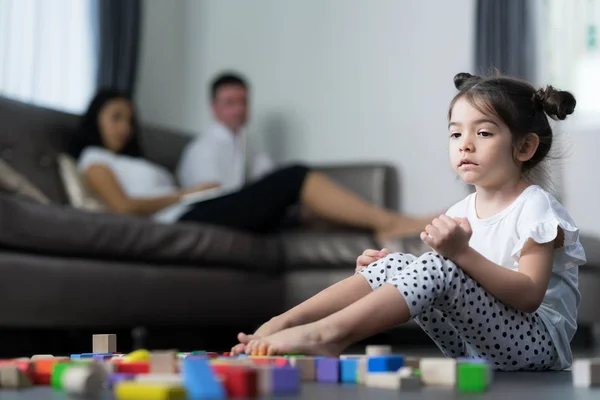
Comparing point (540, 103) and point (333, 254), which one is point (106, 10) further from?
point (540, 103)

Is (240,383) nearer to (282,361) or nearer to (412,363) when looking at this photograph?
(282,361)

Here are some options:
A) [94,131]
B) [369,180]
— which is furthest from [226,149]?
[94,131]

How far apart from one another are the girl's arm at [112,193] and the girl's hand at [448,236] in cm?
249

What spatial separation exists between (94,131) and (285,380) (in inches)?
122

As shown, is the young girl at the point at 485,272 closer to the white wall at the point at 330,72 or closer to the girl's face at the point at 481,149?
the girl's face at the point at 481,149

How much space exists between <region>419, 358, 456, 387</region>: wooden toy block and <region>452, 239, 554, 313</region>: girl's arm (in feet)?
0.78

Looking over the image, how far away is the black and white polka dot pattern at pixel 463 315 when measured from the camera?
149 cm

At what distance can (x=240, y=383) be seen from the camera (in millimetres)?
1090

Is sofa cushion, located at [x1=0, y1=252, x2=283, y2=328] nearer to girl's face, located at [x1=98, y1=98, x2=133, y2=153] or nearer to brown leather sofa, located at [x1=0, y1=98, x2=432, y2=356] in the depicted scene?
brown leather sofa, located at [x1=0, y1=98, x2=432, y2=356]

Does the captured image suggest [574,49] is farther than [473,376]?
Yes

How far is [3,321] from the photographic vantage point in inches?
109

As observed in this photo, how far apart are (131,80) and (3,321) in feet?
8.31

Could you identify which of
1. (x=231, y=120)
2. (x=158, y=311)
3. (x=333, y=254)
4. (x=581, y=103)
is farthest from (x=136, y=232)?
(x=581, y=103)

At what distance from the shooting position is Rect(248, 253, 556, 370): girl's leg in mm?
1469
